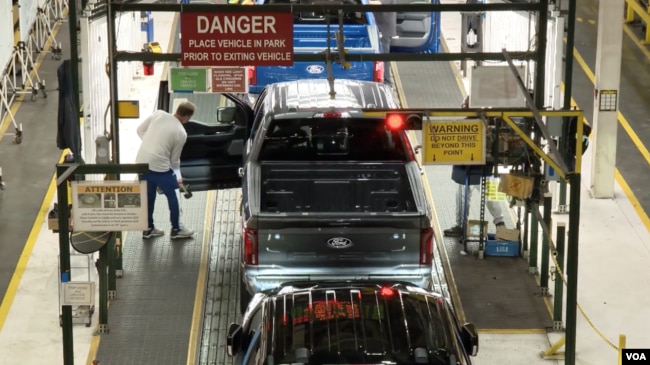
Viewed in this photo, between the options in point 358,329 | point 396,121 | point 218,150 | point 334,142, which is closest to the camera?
point 358,329

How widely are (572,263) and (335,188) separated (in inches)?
119

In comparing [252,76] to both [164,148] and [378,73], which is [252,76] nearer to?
[378,73]

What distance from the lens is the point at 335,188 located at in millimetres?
13586

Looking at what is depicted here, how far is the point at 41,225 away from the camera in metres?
16.1

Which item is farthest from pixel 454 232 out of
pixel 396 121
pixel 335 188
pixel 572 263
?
pixel 572 263

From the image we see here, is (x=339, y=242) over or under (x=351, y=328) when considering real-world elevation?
over

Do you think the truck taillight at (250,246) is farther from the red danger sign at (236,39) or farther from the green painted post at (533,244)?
the green painted post at (533,244)

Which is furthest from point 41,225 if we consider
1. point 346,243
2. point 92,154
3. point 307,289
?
point 307,289

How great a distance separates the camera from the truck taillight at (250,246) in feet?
41.2

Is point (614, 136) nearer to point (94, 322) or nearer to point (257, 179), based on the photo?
point (257, 179)

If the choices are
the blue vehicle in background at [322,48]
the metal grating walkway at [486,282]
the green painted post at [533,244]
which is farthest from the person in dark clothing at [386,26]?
the green painted post at [533,244]

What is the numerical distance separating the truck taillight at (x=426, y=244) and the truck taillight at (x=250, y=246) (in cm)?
155

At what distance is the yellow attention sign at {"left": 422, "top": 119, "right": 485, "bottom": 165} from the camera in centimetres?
1210

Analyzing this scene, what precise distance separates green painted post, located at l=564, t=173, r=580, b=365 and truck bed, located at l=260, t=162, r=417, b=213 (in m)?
2.16
